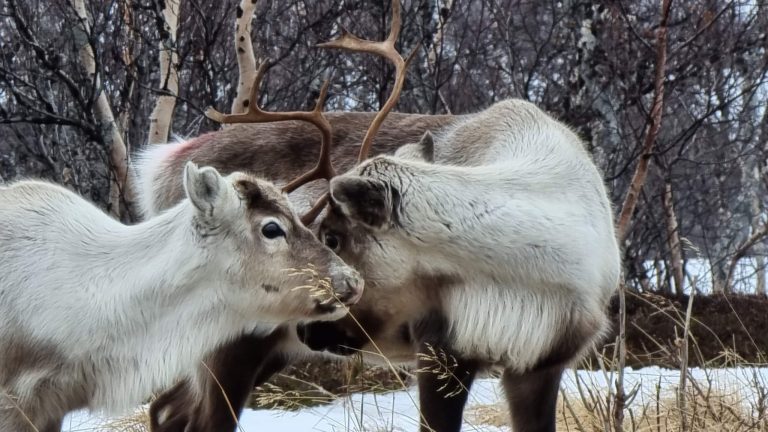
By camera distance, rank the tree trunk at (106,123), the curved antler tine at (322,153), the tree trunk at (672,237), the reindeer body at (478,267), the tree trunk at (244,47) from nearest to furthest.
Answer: the reindeer body at (478,267)
the curved antler tine at (322,153)
the tree trunk at (244,47)
the tree trunk at (106,123)
the tree trunk at (672,237)

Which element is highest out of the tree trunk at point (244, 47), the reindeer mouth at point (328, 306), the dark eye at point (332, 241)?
the tree trunk at point (244, 47)

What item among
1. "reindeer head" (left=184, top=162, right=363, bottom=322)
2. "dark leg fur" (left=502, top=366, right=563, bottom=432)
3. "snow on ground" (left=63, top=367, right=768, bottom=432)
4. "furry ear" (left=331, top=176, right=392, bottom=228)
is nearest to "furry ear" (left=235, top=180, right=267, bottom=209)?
"reindeer head" (left=184, top=162, right=363, bottom=322)

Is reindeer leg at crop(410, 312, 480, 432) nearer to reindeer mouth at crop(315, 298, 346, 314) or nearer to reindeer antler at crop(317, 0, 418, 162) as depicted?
reindeer mouth at crop(315, 298, 346, 314)

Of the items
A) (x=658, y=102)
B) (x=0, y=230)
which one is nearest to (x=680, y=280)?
(x=658, y=102)

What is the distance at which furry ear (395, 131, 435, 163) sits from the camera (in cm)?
434

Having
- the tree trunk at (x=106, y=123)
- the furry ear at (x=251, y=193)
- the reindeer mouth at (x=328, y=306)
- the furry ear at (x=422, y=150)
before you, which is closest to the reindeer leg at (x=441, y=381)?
the reindeer mouth at (x=328, y=306)

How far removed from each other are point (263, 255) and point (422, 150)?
0.96m

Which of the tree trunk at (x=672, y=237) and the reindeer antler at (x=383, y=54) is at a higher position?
the reindeer antler at (x=383, y=54)

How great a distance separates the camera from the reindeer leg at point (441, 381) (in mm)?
3939

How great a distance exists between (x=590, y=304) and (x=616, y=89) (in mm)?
5385

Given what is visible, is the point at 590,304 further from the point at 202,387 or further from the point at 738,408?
the point at 202,387

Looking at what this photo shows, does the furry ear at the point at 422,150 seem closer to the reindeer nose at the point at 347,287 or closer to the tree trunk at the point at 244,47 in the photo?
the reindeer nose at the point at 347,287

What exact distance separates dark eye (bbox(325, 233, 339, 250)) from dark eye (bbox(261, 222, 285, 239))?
40cm

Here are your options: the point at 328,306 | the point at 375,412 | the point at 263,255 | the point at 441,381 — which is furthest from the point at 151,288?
the point at 375,412
